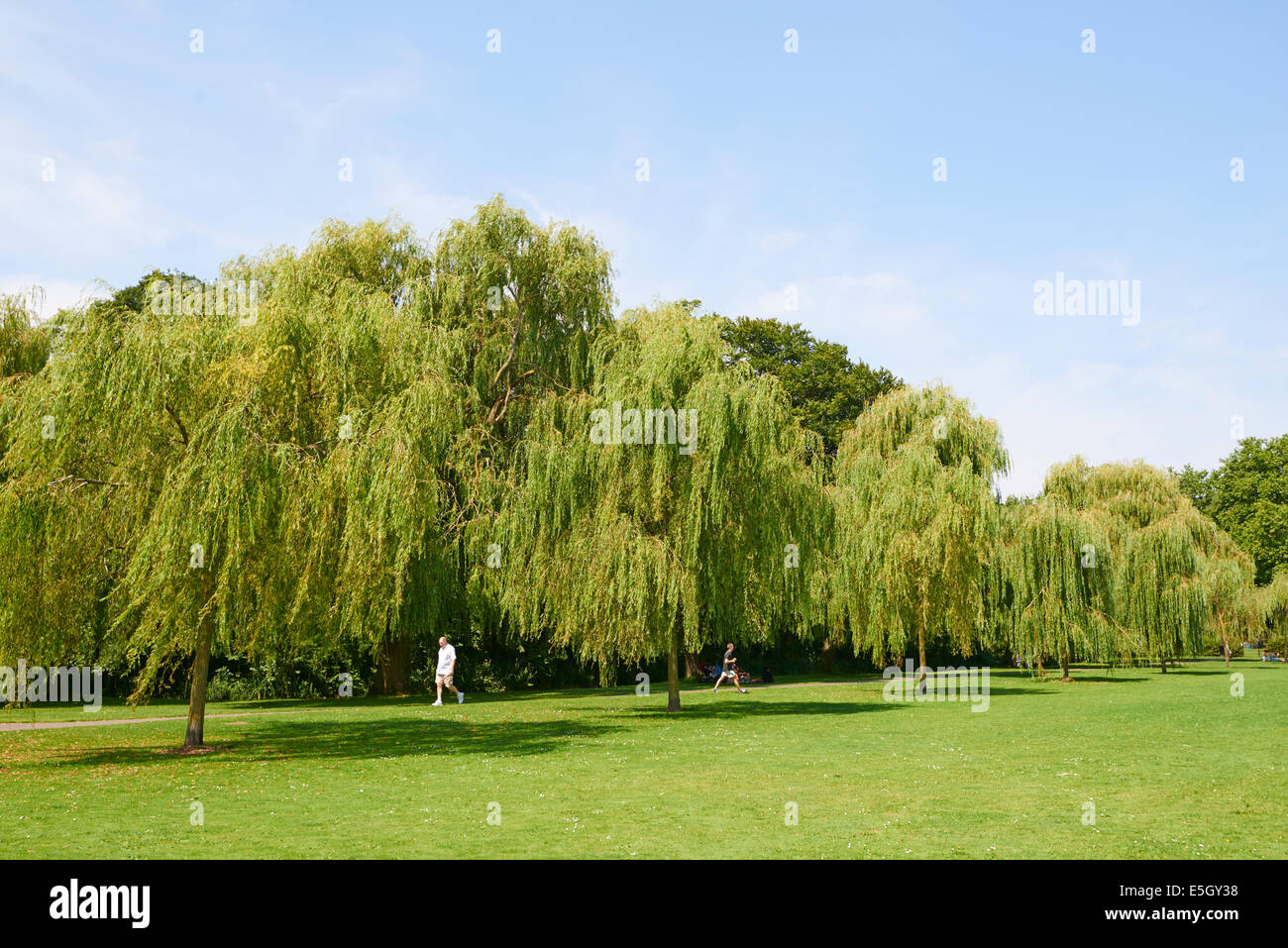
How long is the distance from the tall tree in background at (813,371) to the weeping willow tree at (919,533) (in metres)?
18.6

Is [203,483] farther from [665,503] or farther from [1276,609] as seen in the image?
[1276,609]

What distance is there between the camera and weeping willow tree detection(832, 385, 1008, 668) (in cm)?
3067

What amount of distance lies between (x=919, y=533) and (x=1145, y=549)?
48.6 ft

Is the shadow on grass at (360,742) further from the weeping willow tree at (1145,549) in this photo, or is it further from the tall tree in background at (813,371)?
the tall tree in background at (813,371)

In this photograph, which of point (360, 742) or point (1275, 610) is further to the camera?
point (1275, 610)

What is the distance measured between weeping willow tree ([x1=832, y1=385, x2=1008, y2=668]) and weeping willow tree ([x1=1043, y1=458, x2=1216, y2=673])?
6310mm

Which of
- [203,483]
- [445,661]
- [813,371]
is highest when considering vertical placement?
[813,371]

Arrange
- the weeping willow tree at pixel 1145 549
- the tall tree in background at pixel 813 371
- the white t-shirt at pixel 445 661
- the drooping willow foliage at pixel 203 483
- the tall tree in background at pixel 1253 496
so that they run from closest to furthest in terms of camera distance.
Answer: the drooping willow foliage at pixel 203 483, the white t-shirt at pixel 445 661, the weeping willow tree at pixel 1145 549, the tall tree in background at pixel 813 371, the tall tree in background at pixel 1253 496

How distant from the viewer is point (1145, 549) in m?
40.4

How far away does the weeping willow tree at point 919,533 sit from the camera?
101ft

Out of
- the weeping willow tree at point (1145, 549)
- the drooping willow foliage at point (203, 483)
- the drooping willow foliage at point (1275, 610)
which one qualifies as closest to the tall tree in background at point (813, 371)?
the weeping willow tree at point (1145, 549)

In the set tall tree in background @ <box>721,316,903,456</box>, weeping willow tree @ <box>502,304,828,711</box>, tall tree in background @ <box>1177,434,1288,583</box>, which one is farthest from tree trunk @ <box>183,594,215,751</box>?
tall tree in background @ <box>1177,434,1288,583</box>

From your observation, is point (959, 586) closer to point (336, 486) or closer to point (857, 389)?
point (336, 486)

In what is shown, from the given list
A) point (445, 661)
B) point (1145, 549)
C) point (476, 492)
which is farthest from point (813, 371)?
point (445, 661)
